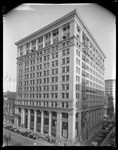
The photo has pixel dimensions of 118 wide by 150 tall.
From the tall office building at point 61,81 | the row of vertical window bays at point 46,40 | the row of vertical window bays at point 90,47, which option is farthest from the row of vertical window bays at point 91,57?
the row of vertical window bays at point 46,40

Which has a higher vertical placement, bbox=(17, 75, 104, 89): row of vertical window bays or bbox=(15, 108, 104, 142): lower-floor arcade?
bbox=(17, 75, 104, 89): row of vertical window bays

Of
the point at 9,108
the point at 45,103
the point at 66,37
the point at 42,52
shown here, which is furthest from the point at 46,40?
the point at 9,108

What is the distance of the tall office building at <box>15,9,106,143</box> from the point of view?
14.1m

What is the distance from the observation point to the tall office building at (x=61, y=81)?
14.1 meters

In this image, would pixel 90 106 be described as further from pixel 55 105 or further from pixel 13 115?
pixel 13 115

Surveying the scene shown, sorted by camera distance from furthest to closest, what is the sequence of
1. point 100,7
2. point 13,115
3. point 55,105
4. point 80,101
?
point 13,115 → point 55,105 → point 80,101 → point 100,7

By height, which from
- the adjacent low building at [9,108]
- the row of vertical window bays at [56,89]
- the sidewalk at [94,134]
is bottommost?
the sidewalk at [94,134]

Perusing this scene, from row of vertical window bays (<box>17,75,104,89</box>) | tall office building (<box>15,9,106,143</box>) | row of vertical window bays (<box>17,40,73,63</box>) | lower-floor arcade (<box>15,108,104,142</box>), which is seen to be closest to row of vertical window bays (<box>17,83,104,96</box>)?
tall office building (<box>15,9,106,143</box>)

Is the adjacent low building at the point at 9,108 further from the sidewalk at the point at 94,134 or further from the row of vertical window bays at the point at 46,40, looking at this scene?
the sidewalk at the point at 94,134

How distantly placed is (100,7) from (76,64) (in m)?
6.16

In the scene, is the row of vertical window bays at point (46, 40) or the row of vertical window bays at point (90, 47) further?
the row of vertical window bays at point (90, 47)

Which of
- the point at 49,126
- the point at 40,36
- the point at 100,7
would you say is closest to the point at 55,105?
the point at 49,126

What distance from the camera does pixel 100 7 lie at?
33.3 feet

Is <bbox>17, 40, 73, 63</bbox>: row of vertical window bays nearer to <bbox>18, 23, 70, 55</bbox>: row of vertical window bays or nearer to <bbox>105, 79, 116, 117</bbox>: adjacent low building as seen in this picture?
<bbox>18, 23, 70, 55</bbox>: row of vertical window bays
